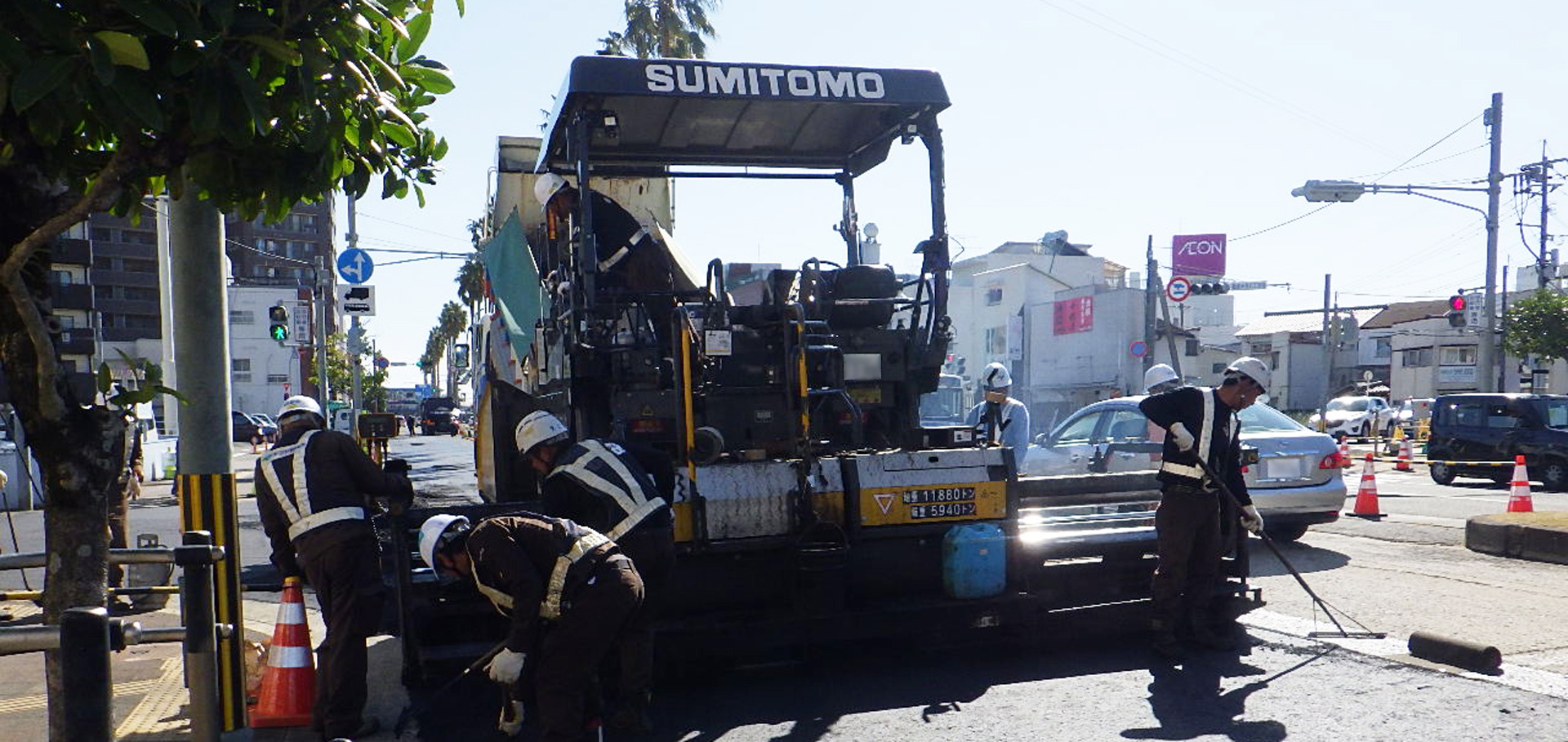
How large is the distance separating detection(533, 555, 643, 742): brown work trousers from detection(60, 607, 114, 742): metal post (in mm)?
1872

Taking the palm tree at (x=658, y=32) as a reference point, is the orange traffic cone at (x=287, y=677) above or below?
below

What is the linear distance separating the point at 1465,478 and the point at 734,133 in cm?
1832

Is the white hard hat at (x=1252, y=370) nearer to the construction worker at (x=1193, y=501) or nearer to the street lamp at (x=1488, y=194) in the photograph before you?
the construction worker at (x=1193, y=501)

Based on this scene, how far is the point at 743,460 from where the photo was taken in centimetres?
643

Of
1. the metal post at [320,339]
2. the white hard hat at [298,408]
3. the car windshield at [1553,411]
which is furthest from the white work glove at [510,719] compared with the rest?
the car windshield at [1553,411]

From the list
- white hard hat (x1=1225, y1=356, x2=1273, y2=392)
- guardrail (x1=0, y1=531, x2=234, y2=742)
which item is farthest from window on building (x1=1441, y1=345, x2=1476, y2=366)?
guardrail (x1=0, y1=531, x2=234, y2=742)

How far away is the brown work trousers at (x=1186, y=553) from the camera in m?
6.43

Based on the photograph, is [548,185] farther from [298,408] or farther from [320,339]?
[320,339]

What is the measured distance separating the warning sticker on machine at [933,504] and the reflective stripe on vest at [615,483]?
5.15 feet

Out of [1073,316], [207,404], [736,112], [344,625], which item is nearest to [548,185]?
[736,112]

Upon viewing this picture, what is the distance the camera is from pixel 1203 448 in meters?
6.64

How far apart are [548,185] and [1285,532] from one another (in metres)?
7.31

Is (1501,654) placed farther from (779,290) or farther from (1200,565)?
(779,290)

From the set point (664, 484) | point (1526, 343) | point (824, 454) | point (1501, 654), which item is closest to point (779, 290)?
point (824, 454)
